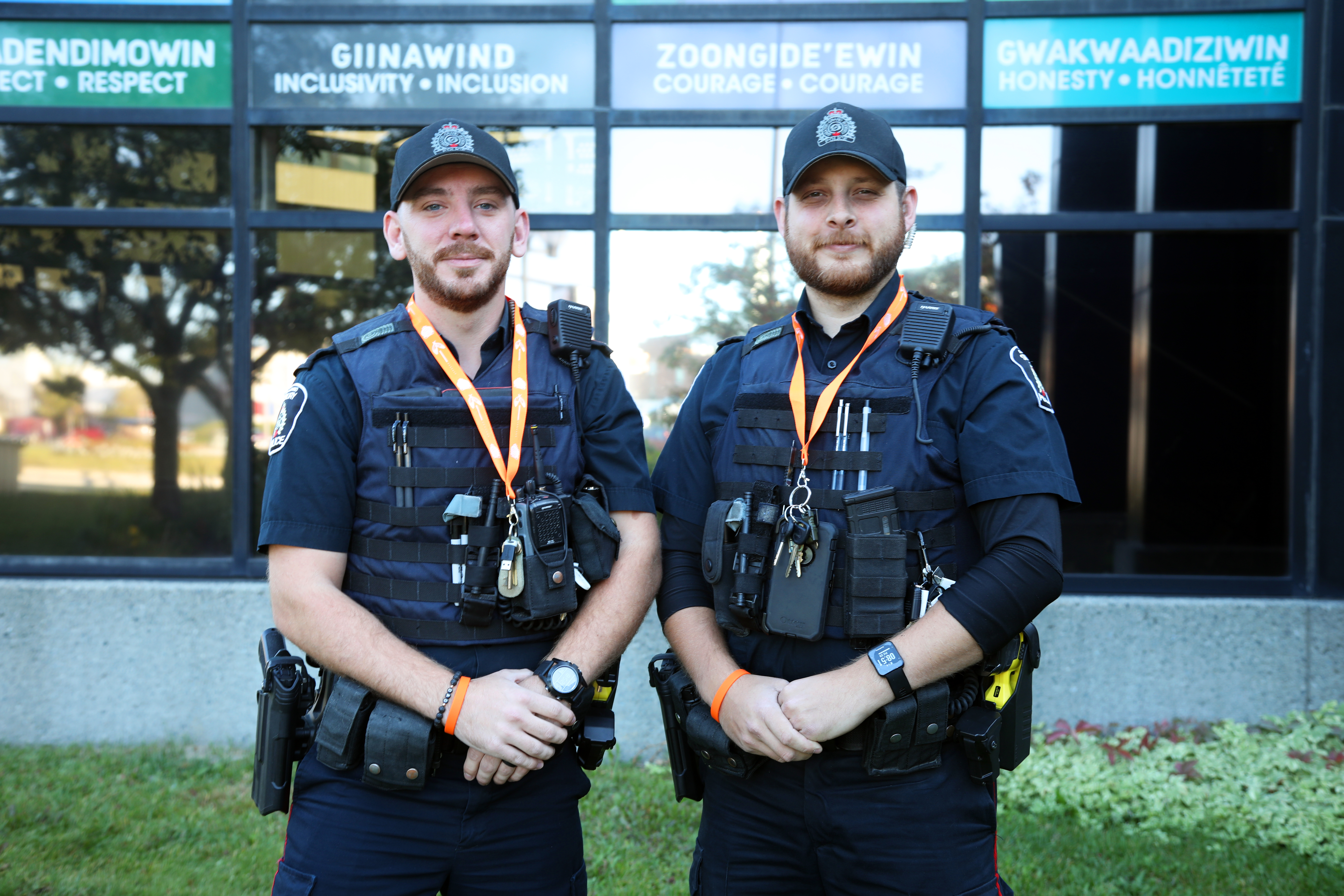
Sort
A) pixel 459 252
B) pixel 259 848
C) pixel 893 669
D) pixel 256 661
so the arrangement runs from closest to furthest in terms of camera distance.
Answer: pixel 893 669
pixel 459 252
pixel 259 848
pixel 256 661

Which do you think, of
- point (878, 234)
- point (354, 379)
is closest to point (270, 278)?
point (354, 379)

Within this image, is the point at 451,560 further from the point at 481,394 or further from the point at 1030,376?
the point at 1030,376

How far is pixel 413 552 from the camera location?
2.23 m

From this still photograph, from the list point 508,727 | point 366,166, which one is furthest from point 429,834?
point 366,166

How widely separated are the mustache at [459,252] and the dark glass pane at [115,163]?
371 centimetres

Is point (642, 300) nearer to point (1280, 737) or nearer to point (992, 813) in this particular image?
point (992, 813)

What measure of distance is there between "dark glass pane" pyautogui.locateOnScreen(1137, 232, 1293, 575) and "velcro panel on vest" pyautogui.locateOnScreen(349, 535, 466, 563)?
4365 millimetres

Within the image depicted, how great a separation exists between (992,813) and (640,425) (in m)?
1.29

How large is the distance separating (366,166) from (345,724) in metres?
4.05

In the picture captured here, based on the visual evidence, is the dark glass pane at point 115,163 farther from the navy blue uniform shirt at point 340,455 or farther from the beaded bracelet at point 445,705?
the beaded bracelet at point 445,705

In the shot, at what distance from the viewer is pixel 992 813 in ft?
7.05

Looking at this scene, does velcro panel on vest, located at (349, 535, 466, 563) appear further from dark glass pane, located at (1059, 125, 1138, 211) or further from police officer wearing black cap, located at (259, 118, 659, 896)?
dark glass pane, located at (1059, 125, 1138, 211)

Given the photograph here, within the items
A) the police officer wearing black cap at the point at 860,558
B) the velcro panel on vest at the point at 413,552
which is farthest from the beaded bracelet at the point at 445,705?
the police officer wearing black cap at the point at 860,558

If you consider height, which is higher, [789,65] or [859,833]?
[789,65]
